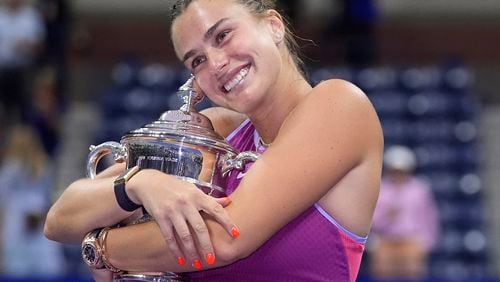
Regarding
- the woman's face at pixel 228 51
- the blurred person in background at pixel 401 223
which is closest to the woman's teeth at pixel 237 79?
the woman's face at pixel 228 51

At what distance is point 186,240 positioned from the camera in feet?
5.66

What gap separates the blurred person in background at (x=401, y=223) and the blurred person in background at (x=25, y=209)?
1698mm

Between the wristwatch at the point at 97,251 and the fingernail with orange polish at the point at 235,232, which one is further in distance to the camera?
the wristwatch at the point at 97,251

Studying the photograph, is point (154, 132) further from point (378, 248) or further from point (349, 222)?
point (378, 248)

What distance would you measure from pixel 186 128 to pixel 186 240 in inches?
9.1

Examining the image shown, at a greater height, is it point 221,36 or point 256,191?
point 221,36

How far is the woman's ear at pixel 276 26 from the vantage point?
6.49 ft

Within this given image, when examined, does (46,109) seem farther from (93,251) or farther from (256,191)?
(256,191)

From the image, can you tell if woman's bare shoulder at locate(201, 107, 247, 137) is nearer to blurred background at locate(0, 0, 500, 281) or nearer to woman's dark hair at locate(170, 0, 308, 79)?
woman's dark hair at locate(170, 0, 308, 79)

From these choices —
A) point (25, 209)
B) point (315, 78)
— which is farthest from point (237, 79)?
point (25, 209)

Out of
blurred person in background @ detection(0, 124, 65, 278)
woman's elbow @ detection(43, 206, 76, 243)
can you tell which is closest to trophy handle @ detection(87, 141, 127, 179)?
woman's elbow @ detection(43, 206, 76, 243)

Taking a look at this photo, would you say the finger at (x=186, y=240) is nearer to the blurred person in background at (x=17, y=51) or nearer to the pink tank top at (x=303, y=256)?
the pink tank top at (x=303, y=256)

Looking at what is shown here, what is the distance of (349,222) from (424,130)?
520cm

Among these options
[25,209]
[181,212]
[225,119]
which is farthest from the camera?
[25,209]
